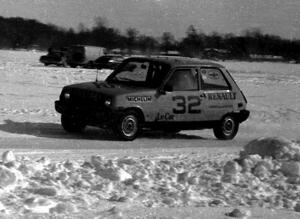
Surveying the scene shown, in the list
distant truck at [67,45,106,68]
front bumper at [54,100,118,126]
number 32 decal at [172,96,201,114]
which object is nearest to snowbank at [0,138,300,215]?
front bumper at [54,100,118,126]

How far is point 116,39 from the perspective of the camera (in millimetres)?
77938

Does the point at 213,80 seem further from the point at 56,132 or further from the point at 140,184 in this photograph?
the point at 140,184

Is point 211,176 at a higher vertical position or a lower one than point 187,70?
lower

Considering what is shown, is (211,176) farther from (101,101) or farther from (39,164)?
(101,101)

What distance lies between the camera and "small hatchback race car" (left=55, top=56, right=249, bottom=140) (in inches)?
520

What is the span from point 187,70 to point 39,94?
11165mm

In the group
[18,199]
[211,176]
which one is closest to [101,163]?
[211,176]

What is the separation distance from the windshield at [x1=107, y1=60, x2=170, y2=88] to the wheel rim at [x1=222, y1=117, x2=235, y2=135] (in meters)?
1.75

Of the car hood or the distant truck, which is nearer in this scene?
the car hood

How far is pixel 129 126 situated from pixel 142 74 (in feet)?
4.09

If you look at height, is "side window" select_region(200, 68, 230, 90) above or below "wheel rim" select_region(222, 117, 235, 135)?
above

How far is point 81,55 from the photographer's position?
55.1 m

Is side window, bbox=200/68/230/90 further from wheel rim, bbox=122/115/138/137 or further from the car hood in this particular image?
wheel rim, bbox=122/115/138/137

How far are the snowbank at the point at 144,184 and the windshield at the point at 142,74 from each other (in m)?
5.17
